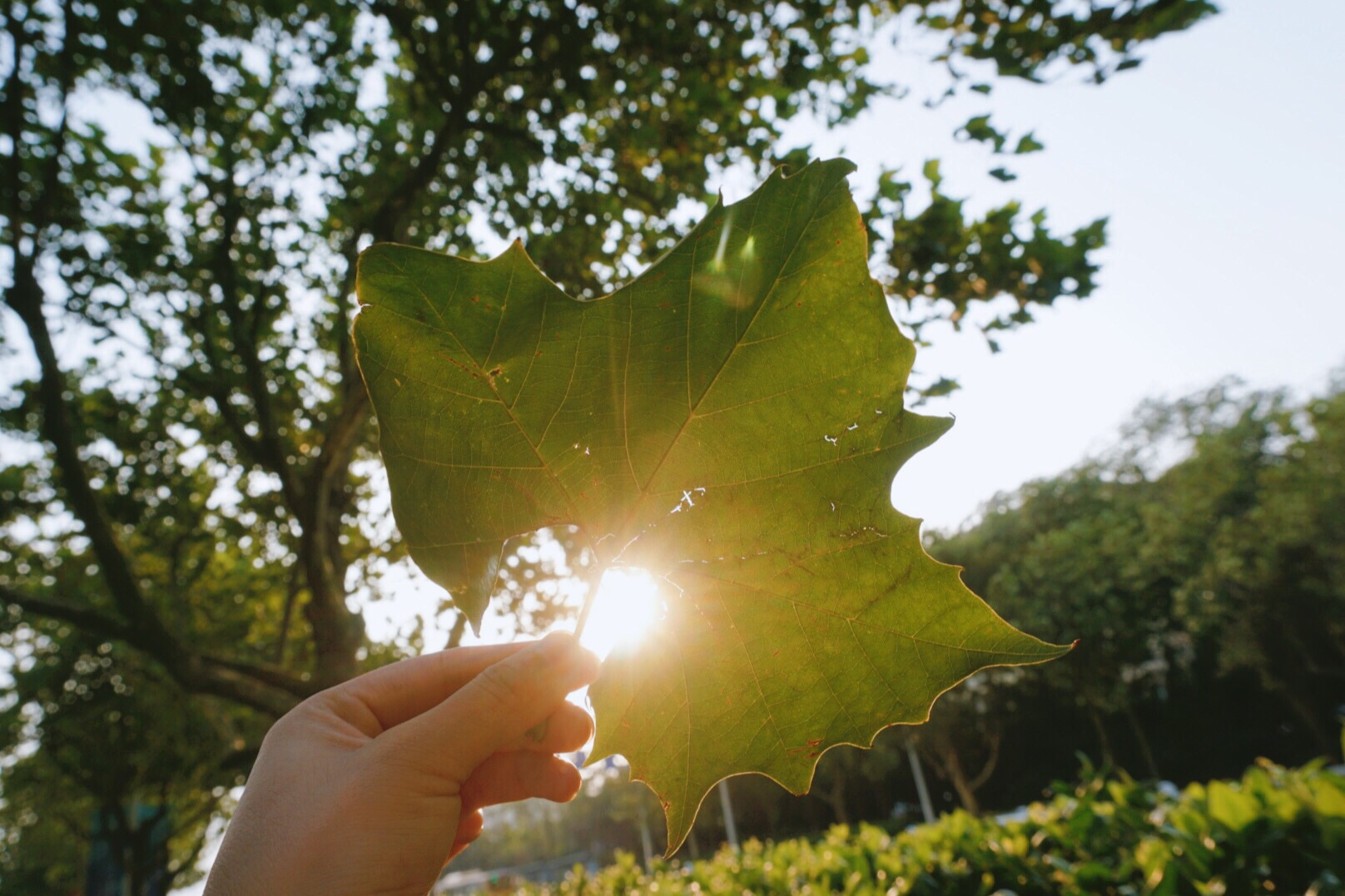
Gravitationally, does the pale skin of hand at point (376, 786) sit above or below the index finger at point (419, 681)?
below

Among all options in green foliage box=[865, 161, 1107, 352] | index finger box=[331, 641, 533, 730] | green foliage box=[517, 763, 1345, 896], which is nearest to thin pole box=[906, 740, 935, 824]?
green foliage box=[517, 763, 1345, 896]

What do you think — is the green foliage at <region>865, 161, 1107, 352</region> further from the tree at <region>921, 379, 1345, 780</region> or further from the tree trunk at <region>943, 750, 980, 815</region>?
the tree trunk at <region>943, 750, 980, 815</region>

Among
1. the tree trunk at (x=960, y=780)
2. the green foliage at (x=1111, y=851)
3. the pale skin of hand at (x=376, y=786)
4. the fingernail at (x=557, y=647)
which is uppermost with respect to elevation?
the fingernail at (x=557, y=647)

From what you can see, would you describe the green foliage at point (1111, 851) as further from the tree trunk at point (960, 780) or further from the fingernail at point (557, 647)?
the tree trunk at point (960, 780)

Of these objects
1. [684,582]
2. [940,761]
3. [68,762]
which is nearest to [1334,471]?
[940,761]

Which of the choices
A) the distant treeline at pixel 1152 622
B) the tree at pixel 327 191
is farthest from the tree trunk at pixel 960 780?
the tree at pixel 327 191

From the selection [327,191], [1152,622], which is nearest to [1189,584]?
[1152,622]

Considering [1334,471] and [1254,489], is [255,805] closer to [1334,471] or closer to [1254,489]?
[1334,471]
